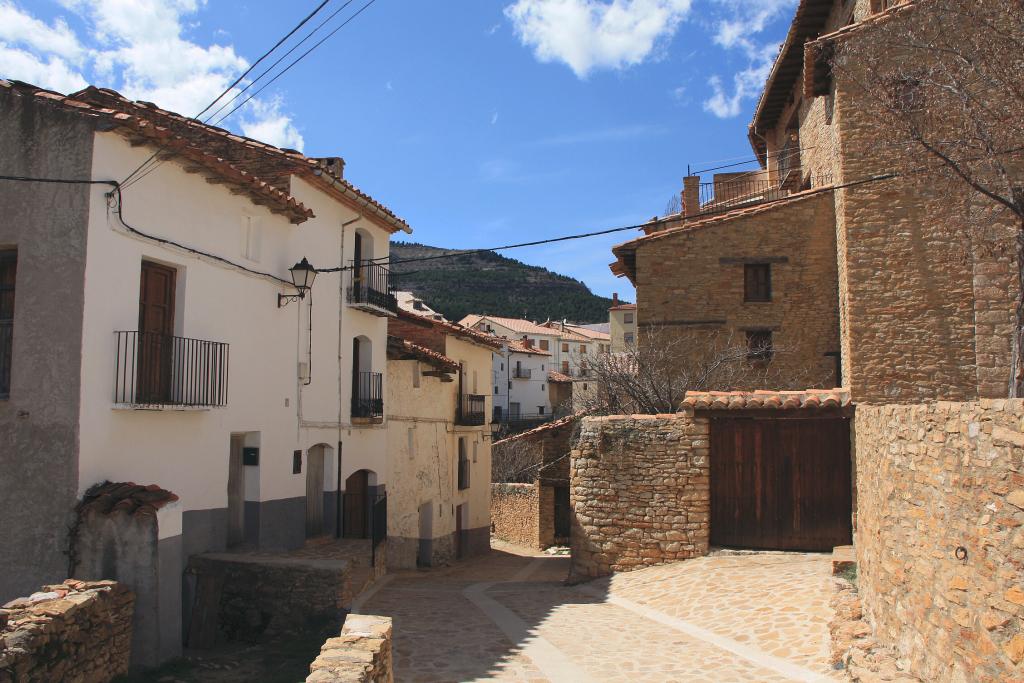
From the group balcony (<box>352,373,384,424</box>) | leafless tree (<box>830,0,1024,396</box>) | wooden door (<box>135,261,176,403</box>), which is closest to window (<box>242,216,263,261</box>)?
wooden door (<box>135,261,176,403</box>)

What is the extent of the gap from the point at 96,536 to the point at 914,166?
47.6 ft

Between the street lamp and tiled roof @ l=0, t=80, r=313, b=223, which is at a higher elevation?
tiled roof @ l=0, t=80, r=313, b=223

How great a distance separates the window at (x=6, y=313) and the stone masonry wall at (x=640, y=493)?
8989 mm

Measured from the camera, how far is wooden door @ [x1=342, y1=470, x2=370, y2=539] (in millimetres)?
18203

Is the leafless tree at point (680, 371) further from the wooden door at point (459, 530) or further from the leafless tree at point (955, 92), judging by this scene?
the wooden door at point (459, 530)

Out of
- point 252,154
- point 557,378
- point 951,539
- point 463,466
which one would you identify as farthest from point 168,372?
point 557,378

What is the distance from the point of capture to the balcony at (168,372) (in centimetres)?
1030

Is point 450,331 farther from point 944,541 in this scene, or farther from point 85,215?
point 944,541

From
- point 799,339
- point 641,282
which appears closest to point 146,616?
point 641,282

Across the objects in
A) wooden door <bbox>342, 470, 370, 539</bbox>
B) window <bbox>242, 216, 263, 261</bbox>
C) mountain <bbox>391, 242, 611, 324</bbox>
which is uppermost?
mountain <bbox>391, 242, 611, 324</bbox>

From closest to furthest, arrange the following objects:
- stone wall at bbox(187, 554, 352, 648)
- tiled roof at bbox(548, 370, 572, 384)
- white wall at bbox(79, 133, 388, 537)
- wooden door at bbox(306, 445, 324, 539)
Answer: white wall at bbox(79, 133, 388, 537) < stone wall at bbox(187, 554, 352, 648) < wooden door at bbox(306, 445, 324, 539) < tiled roof at bbox(548, 370, 572, 384)

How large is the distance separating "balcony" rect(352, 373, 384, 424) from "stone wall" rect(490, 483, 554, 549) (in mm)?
10719

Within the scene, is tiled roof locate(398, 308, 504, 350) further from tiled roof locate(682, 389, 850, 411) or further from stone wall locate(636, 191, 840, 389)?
tiled roof locate(682, 389, 850, 411)

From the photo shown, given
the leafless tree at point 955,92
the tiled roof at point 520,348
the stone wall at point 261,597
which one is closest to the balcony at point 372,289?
the stone wall at point 261,597
